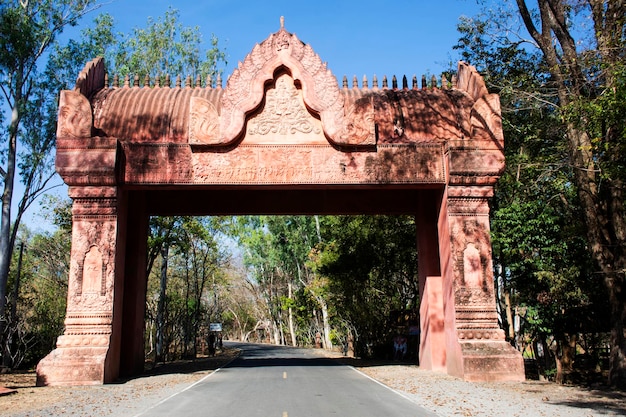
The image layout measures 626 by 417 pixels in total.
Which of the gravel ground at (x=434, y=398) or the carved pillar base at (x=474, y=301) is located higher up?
the carved pillar base at (x=474, y=301)

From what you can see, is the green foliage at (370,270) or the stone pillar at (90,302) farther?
the green foliage at (370,270)

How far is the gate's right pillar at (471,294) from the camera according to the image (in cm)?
1420

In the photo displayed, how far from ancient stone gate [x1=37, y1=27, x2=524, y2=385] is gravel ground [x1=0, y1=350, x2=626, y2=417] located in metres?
1.12

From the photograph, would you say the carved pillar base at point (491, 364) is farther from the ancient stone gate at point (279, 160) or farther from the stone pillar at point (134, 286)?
the stone pillar at point (134, 286)

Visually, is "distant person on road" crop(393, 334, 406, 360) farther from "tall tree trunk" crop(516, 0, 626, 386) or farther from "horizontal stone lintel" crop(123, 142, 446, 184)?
"tall tree trunk" crop(516, 0, 626, 386)

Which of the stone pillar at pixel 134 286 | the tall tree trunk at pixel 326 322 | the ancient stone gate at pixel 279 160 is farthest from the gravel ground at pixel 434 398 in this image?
the tall tree trunk at pixel 326 322

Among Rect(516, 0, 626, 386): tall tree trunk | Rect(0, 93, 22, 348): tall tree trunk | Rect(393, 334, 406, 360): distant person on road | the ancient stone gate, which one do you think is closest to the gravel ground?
the ancient stone gate

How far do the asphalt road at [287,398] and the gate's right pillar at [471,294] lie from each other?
2.50 metres

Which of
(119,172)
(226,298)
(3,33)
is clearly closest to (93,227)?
(119,172)

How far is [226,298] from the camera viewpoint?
63.2 metres

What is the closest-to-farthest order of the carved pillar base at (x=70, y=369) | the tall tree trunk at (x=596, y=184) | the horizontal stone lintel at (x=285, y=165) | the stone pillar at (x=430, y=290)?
1. the tall tree trunk at (x=596, y=184)
2. the carved pillar base at (x=70, y=369)
3. the horizontal stone lintel at (x=285, y=165)
4. the stone pillar at (x=430, y=290)

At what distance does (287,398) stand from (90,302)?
660 cm

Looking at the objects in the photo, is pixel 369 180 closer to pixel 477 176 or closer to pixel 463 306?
pixel 477 176

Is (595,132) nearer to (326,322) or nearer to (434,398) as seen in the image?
(434,398)
